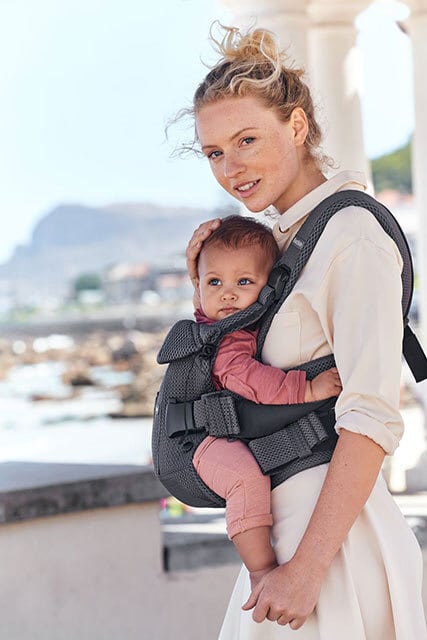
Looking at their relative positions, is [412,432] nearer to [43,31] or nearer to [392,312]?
[392,312]

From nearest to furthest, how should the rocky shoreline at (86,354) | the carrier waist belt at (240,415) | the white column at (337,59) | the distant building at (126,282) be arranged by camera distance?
the carrier waist belt at (240,415)
the white column at (337,59)
the rocky shoreline at (86,354)
the distant building at (126,282)

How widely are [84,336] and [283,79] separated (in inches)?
1531

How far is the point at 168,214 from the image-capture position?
45.3 meters

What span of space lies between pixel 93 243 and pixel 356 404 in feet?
149

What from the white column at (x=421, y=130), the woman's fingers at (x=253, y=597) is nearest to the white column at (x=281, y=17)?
the white column at (x=421, y=130)

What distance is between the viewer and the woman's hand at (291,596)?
1.58 metres

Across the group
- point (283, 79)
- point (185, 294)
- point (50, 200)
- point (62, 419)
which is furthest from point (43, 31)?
point (283, 79)

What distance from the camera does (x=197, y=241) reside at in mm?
1891

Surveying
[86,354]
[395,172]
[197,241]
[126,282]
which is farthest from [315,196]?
[395,172]

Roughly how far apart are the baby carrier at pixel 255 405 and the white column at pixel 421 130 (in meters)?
3.80

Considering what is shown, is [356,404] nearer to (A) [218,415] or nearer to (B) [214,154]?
(A) [218,415]

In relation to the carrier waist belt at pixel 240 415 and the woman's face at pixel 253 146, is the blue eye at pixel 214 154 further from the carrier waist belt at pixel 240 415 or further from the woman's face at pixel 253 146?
the carrier waist belt at pixel 240 415

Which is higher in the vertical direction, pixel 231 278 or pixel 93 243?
pixel 93 243

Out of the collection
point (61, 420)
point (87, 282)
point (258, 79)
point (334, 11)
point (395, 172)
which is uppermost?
point (395, 172)
